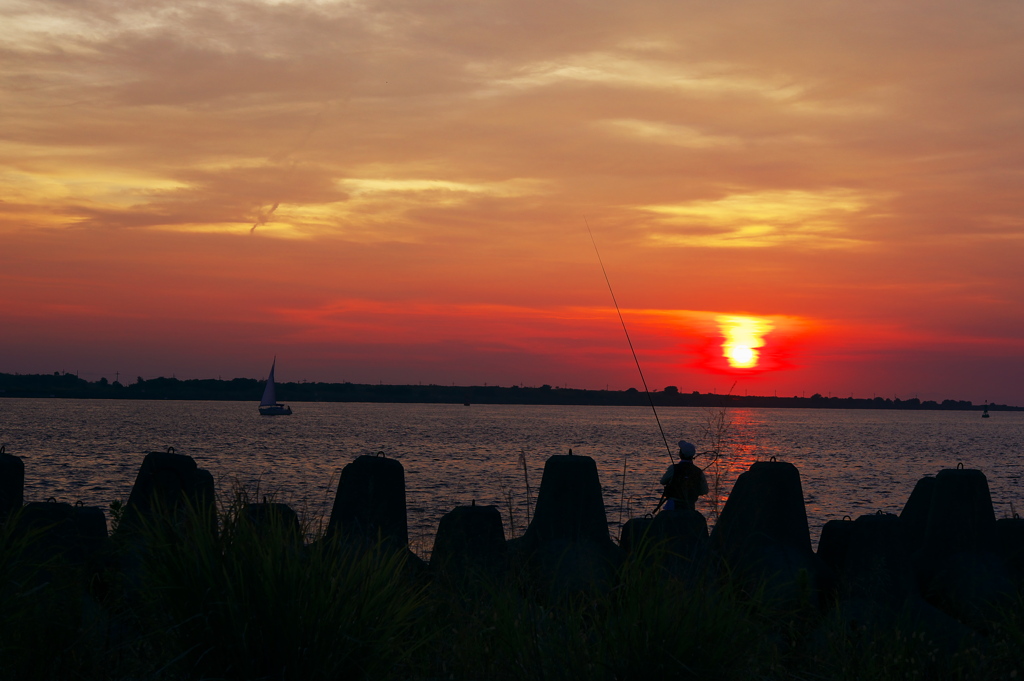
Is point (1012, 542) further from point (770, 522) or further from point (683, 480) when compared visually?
point (683, 480)

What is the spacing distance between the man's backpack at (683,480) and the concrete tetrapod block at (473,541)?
223 cm

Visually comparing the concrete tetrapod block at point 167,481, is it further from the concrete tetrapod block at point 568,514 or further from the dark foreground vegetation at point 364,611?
the concrete tetrapod block at point 568,514

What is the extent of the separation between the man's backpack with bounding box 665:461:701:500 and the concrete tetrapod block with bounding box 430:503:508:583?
2225mm

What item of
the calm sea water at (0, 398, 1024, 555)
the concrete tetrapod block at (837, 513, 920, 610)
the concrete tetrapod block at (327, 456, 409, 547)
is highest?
the concrete tetrapod block at (327, 456, 409, 547)

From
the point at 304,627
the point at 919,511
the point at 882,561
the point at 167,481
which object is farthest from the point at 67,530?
the point at 919,511

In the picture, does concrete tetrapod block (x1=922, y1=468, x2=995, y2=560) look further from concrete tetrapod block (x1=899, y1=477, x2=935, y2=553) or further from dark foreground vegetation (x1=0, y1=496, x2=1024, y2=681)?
dark foreground vegetation (x1=0, y1=496, x2=1024, y2=681)

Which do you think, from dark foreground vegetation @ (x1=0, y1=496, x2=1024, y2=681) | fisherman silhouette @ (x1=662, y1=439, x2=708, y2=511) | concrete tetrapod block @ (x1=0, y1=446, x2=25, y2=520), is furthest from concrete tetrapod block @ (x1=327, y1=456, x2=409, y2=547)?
dark foreground vegetation @ (x1=0, y1=496, x2=1024, y2=681)

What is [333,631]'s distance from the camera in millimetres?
A: 4367

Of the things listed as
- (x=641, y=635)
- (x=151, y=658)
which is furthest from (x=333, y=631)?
(x=641, y=635)

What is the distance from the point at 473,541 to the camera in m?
8.30

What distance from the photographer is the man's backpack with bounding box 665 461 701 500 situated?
9695 mm

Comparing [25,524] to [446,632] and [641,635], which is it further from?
[641,635]

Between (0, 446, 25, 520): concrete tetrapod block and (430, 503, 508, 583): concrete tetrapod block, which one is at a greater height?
(0, 446, 25, 520): concrete tetrapod block

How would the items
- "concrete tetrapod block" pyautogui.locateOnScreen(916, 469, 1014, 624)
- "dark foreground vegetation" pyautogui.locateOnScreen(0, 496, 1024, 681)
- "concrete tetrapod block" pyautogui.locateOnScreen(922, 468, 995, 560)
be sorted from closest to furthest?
"dark foreground vegetation" pyautogui.locateOnScreen(0, 496, 1024, 681) < "concrete tetrapod block" pyautogui.locateOnScreen(916, 469, 1014, 624) < "concrete tetrapod block" pyautogui.locateOnScreen(922, 468, 995, 560)
